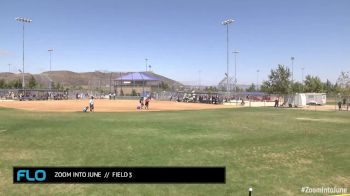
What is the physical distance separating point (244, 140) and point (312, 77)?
95.7m

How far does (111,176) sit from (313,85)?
325 feet

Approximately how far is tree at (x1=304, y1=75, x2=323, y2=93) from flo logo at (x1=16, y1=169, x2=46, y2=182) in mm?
98597

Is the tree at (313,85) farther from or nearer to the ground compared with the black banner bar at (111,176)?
farther from the ground

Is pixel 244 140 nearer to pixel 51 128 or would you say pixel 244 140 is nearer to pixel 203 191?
pixel 203 191

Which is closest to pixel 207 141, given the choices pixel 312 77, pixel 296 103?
pixel 296 103

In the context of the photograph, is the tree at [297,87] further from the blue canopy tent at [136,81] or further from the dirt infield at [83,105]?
the blue canopy tent at [136,81]

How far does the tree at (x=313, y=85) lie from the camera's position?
9900cm

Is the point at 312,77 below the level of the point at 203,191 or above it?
above

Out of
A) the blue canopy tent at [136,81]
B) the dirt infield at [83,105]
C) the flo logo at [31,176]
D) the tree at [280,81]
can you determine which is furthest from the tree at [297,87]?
the flo logo at [31,176]

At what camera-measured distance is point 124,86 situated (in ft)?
371

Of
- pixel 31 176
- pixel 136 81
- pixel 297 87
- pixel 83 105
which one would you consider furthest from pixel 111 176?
pixel 136 81

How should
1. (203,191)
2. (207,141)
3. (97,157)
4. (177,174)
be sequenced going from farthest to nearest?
(207,141), (97,157), (177,174), (203,191)

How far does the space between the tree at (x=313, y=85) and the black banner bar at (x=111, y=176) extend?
96.5 meters

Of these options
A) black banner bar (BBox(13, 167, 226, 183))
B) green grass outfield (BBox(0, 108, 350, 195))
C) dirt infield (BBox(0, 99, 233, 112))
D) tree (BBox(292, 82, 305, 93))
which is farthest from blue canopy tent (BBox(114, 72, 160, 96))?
black banner bar (BBox(13, 167, 226, 183))
